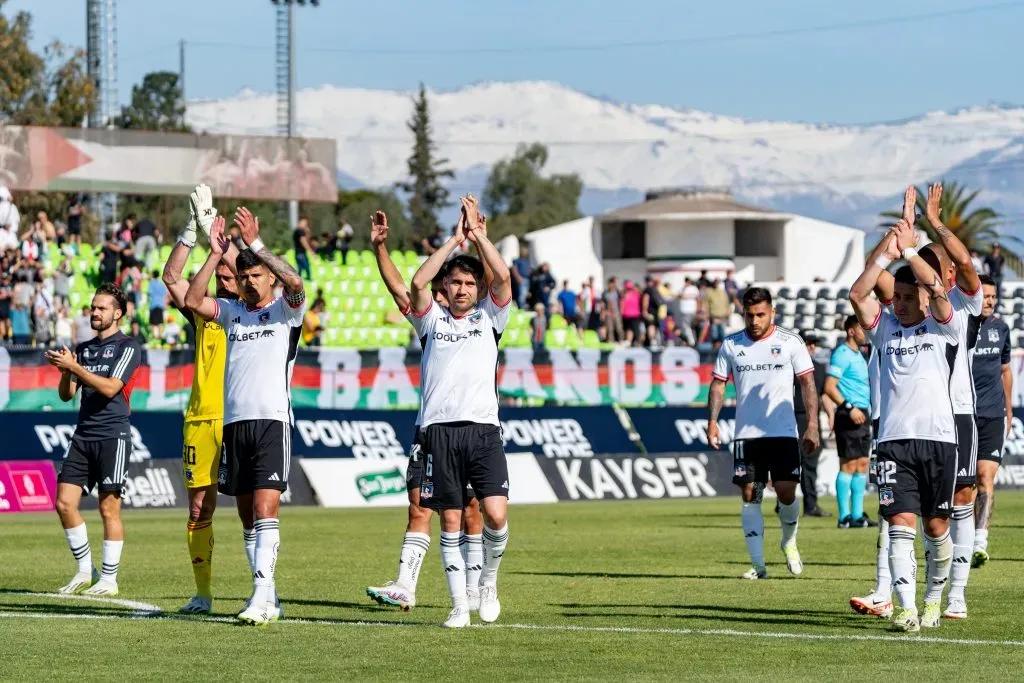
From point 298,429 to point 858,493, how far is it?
35.5 ft

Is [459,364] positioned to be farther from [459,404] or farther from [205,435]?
[205,435]

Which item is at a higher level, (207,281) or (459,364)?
(207,281)

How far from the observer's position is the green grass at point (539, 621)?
30.4ft

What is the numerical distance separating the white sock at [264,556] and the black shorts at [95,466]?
291 centimetres

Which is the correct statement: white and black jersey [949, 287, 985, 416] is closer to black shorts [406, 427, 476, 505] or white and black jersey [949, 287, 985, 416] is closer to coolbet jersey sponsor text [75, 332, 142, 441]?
black shorts [406, 427, 476, 505]

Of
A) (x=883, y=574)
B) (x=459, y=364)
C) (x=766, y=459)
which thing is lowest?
(x=883, y=574)

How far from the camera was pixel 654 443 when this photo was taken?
3131 cm

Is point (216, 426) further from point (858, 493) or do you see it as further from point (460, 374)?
point (858, 493)

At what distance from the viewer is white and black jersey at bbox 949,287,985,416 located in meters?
10.9

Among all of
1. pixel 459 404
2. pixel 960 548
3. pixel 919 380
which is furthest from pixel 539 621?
pixel 919 380

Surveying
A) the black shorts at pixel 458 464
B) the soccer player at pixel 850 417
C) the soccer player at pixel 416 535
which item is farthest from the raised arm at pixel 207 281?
the soccer player at pixel 850 417

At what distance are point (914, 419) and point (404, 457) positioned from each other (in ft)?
62.6

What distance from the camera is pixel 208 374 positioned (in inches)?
475

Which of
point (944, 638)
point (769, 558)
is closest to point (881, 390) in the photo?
point (944, 638)
